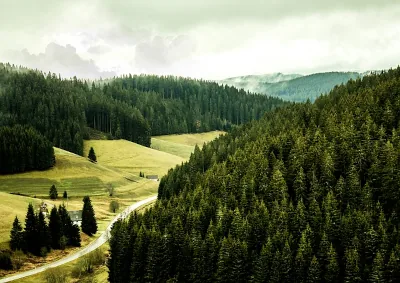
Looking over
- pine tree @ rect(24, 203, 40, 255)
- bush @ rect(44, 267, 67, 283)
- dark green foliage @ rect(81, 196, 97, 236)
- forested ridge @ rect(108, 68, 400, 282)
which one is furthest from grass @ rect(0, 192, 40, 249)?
forested ridge @ rect(108, 68, 400, 282)

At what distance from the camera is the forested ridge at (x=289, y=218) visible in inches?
2945

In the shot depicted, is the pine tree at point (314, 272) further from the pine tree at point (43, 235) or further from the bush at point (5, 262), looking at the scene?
the pine tree at point (43, 235)

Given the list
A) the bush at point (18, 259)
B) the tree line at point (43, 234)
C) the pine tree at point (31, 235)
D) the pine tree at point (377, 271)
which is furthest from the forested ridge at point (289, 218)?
the pine tree at point (31, 235)

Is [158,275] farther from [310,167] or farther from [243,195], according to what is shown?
[310,167]

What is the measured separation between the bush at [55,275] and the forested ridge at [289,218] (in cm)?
996

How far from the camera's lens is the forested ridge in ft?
245

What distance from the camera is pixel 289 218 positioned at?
87.4 m

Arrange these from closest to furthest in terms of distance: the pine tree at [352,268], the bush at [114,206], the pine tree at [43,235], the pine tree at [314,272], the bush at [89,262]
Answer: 1. the pine tree at [352,268]
2. the pine tree at [314,272]
3. the bush at [89,262]
4. the pine tree at [43,235]
5. the bush at [114,206]

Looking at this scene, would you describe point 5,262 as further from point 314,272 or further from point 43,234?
point 314,272

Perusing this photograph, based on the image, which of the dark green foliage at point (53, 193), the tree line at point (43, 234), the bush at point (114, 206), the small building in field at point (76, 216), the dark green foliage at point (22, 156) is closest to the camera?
the tree line at point (43, 234)

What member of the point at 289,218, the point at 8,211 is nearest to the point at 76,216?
the point at 8,211

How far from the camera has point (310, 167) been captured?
10719 centimetres

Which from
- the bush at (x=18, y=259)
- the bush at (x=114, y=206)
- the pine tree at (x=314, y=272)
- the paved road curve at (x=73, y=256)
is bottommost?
the paved road curve at (x=73, y=256)

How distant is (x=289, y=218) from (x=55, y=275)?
48161 millimetres
